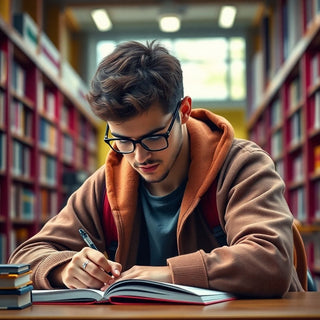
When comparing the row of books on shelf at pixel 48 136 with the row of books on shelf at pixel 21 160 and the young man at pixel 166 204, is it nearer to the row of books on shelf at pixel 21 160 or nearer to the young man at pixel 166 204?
the row of books on shelf at pixel 21 160

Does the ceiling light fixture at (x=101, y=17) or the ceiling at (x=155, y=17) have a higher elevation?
the ceiling at (x=155, y=17)

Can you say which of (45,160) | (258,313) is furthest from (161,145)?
(45,160)

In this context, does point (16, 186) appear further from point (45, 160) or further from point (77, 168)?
point (77, 168)

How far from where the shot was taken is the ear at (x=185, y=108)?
1677 mm

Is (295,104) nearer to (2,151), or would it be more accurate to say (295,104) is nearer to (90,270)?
(2,151)

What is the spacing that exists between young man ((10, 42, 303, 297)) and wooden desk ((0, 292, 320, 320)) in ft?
0.42

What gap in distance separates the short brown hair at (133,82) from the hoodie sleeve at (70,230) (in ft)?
1.07

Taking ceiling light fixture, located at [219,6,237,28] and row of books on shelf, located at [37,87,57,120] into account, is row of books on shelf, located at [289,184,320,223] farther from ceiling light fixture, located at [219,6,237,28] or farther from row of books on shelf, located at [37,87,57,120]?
ceiling light fixture, located at [219,6,237,28]

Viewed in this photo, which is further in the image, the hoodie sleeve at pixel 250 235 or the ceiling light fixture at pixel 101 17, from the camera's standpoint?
the ceiling light fixture at pixel 101 17

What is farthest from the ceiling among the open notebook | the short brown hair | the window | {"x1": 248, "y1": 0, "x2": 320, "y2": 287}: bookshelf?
the open notebook

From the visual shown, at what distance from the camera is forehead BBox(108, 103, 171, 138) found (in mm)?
1534

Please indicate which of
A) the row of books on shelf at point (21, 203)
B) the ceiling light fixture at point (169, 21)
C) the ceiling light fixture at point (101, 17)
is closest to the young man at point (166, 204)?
the row of books on shelf at point (21, 203)

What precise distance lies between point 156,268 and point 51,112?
6.35m

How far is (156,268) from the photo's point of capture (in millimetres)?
1342
